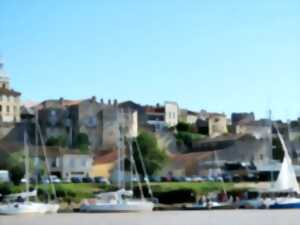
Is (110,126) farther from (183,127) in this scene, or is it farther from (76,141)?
(183,127)

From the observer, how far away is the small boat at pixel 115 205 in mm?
50219

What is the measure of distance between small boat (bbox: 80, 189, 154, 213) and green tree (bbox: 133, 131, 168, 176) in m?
22.8

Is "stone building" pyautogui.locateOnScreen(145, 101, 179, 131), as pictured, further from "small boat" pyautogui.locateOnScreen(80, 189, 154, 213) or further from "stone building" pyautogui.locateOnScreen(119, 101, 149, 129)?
"small boat" pyautogui.locateOnScreen(80, 189, 154, 213)

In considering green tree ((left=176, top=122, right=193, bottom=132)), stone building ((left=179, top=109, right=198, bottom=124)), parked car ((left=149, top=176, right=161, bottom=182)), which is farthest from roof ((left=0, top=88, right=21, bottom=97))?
stone building ((left=179, top=109, right=198, bottom=124))

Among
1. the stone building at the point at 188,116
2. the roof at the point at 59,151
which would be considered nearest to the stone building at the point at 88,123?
the roof at the point at 59,151

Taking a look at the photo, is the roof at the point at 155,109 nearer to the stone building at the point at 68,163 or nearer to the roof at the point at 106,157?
the roof at the point at 106,157

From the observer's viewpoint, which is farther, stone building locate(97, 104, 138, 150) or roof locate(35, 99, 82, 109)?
roof locate(35, 99, 82, 109)

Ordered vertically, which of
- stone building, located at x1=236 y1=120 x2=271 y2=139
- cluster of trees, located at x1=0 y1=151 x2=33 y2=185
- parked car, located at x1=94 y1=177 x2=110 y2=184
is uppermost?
stone building, located at x1=236 y1=120 x2=271 y2=139

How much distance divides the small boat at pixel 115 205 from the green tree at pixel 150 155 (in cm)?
2280

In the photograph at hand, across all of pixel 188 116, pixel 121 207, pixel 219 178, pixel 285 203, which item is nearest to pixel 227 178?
pixel 219 178

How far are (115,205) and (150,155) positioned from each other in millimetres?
29041

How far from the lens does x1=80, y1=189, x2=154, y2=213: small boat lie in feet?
165

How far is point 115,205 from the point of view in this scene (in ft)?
165

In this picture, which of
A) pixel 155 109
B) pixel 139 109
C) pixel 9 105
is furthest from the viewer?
pixel 155 109
